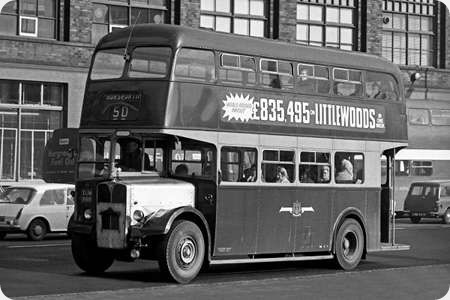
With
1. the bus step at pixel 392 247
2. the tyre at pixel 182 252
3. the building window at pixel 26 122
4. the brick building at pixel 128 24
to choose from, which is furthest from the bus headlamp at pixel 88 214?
the building window at pixel 26 122

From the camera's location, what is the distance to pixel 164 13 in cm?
3931

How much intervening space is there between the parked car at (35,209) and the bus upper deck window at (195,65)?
10724mm

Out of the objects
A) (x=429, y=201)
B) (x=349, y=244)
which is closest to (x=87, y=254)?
(x=349, y=244)

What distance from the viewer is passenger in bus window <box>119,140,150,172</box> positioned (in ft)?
50.2

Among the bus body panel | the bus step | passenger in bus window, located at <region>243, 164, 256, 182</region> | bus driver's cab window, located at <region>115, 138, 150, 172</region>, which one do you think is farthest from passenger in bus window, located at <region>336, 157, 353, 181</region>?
bus driver's cab window, located at <region>115, 138, 150, 172</region>

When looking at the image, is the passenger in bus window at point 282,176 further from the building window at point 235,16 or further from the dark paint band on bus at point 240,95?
the building window at point 235,16

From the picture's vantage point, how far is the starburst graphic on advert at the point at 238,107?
15805 mm

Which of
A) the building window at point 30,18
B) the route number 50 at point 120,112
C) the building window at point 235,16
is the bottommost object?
the route number 50 at point 120,112

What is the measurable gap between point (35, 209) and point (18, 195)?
2.84ft

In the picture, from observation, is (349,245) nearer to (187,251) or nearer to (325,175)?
(325,175)

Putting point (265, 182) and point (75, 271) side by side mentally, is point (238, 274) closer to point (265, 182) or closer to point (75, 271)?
point (265, 182)

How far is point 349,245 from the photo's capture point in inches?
722

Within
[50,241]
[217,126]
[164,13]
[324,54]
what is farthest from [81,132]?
[164,13]

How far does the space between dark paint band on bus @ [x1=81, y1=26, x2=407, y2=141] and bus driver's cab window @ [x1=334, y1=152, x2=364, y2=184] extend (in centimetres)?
40
